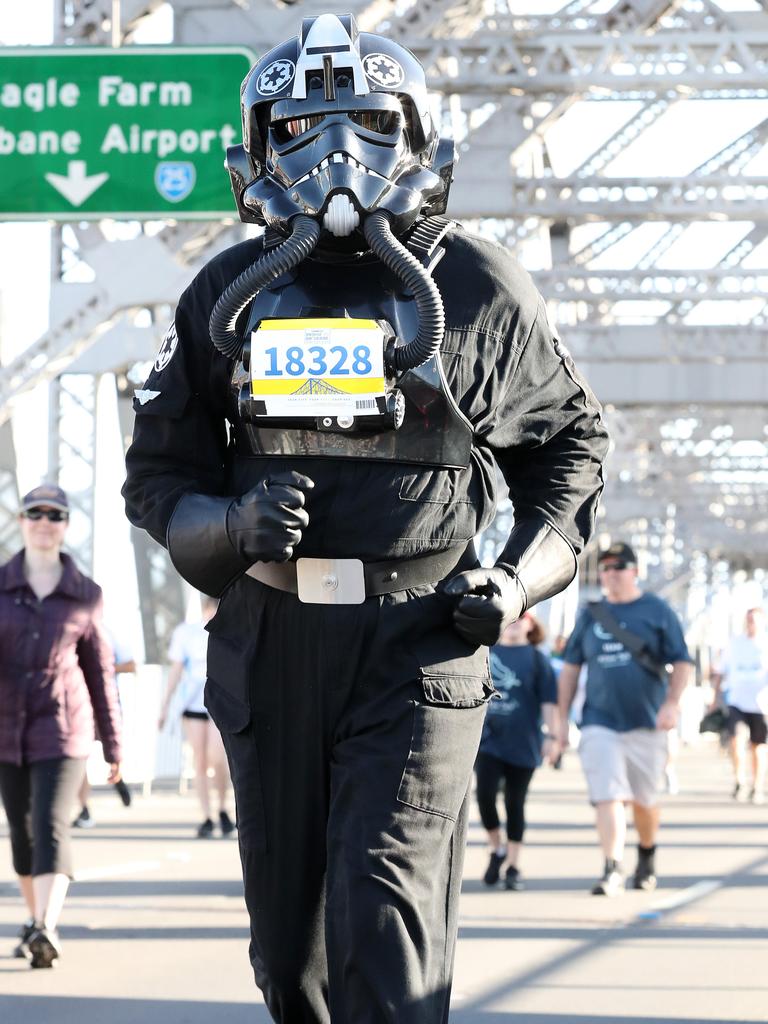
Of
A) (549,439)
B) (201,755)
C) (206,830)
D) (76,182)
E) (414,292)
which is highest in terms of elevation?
(76,182)

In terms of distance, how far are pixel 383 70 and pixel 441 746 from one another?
4.00 feet

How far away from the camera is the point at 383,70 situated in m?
3.47

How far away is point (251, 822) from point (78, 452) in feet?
55.1

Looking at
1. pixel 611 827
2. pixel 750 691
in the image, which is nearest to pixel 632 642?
pixel 611 827

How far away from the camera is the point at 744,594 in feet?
289

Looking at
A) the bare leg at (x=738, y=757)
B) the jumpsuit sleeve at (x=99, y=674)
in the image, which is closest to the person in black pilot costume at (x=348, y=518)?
the jumpsuit sleeve at (x=99, y=674)

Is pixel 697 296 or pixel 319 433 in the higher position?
pixel 697 296

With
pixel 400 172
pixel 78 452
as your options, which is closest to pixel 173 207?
pixel 78 452

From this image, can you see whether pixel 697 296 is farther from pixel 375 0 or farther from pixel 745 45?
pixel 375 0

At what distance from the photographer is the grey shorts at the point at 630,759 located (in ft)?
33.4

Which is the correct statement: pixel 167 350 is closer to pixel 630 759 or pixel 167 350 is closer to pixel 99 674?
pixel 99 674

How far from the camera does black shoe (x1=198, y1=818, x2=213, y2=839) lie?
13039 millimetres

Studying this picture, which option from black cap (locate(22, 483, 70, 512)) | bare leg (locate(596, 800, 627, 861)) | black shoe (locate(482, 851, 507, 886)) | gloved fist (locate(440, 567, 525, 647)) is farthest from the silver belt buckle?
black shoe (locate(482, 851, 507, 886))

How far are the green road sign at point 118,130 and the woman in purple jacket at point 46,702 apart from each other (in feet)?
19.8
